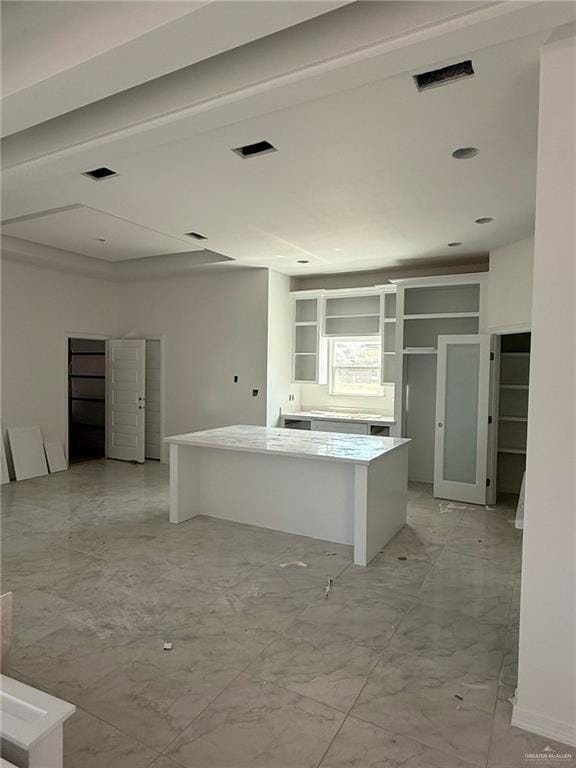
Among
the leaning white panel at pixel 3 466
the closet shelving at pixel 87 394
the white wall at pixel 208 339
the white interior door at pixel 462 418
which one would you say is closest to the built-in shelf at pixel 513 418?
the white interior door at pixel 462 418

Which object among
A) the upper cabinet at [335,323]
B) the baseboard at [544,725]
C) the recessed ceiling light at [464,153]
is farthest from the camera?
the upper cabinet at [335,323]

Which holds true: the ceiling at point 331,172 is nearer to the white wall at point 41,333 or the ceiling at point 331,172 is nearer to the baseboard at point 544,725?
the white wall at point 41,333

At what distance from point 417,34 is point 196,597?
3.20 m

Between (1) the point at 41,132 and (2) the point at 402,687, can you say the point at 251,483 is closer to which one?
(2) the point at 402,687

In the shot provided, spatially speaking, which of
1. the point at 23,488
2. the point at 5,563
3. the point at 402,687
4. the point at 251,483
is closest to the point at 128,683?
the point at 402,687

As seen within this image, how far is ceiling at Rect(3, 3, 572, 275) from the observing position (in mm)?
2256

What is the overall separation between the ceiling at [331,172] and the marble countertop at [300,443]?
2040 mm

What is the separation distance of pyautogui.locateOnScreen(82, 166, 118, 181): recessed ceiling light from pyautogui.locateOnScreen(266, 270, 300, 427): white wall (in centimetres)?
307

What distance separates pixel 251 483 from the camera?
432 centimetres

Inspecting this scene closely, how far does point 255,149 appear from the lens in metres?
2.95

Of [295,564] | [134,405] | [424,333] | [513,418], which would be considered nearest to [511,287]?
[424,333]

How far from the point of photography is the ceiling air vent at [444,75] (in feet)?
6.97

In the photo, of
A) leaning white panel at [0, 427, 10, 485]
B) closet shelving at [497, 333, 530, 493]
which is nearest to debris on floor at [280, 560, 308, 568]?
closet shelving at [497, 333, 530, 493]

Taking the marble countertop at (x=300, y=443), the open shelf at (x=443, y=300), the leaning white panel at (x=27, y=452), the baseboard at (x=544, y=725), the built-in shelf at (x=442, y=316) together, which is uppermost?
the open shelf at (x=443, y=300)
